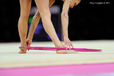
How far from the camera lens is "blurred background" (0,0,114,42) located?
7152 mm

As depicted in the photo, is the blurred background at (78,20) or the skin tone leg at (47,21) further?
the blurred background at (78,20)

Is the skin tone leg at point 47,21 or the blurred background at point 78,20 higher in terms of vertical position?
the skin tone leg at point 47,21

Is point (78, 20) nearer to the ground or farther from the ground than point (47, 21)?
nearer to the ground

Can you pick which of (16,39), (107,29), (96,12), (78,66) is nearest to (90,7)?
(96,12)

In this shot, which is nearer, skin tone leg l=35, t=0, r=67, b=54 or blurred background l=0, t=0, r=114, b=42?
skin tone leg l=35, t=0, r=67, b=54

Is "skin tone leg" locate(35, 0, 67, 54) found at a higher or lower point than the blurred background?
higher

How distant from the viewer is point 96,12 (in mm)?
7566

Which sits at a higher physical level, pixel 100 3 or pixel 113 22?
pixel 100 3

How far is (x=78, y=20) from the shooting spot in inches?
299

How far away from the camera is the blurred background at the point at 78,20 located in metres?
7.15

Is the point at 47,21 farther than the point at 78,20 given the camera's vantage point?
No

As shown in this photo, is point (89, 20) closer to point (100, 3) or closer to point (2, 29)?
point (100, 3)

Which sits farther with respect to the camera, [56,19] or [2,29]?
[56,19]

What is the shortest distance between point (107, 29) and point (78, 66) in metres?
6.64
